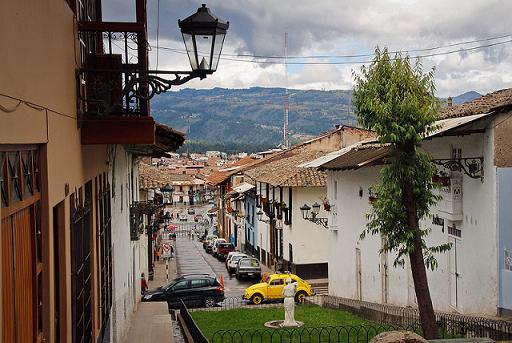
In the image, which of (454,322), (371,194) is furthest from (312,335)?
(371,194)

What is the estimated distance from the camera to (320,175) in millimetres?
34188

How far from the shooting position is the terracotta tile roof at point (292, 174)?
33.5 meters

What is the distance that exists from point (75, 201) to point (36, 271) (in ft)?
6.70

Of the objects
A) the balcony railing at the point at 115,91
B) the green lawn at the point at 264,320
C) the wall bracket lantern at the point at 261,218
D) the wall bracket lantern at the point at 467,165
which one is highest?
the balcony railing at the point at 115,91

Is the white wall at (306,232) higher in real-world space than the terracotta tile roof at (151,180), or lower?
lower

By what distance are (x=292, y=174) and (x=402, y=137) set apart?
76.9 feet

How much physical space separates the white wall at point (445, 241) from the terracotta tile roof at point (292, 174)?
814 centimetres

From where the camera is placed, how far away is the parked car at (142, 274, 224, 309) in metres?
24.5

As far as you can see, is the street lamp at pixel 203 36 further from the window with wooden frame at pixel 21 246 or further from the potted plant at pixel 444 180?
the potted plant at pixel 444 180

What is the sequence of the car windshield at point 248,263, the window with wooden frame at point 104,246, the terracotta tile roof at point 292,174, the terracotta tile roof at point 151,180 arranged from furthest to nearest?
the car windshield at point 248,263 → the terracotta tile roof at point 292,174 → the terracotta tile roof at point 151,180 → the window with wooden frame at point 104,246

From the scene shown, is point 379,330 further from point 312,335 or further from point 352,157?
point 352,157

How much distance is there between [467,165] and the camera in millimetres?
15234

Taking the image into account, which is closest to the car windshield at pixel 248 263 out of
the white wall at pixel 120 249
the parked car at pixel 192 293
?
the parked car at pixel 192 293

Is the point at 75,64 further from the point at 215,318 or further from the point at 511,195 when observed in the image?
the point at 215,318
